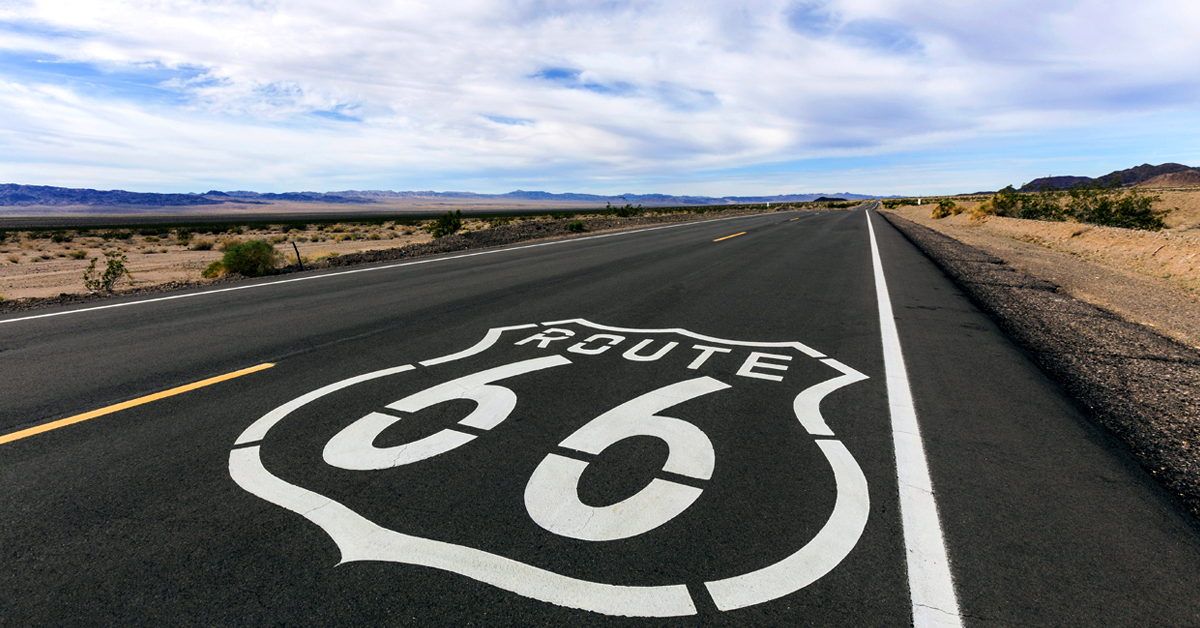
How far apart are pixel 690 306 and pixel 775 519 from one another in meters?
5.12

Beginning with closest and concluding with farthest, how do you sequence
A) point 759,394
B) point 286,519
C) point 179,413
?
point 286,519 < point 179,413 < point 759,394

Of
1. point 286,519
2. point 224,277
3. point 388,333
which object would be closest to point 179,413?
point 286,519

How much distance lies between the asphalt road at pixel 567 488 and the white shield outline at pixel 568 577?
0.01 m

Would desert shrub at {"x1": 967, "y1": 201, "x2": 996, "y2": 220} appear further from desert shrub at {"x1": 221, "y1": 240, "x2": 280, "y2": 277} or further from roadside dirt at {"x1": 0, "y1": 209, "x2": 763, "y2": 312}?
desert shrub at {"x1": 221, "y1": 240, "x2": 280, "y2": 277}

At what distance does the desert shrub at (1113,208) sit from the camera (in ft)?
70.3

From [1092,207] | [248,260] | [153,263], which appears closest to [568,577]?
[248,260]

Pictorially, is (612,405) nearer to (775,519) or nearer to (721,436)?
(721,436)

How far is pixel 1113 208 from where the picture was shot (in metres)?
22.8

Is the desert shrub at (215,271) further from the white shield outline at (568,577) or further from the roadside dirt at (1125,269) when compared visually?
the roadside dirt at (1125,269)

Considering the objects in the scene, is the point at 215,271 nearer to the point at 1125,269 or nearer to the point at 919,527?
the point at 919,527

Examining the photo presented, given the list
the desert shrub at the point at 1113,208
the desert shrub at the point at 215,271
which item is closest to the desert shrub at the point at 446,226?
the desert shrub at the point at 215,271

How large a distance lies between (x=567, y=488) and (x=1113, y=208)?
3012cm

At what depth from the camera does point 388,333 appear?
6000 millimetres

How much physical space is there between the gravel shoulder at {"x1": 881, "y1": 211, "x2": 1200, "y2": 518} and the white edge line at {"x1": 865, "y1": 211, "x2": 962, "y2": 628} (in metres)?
1.22
